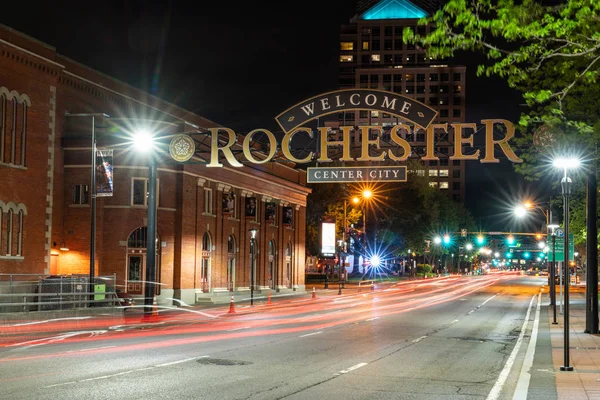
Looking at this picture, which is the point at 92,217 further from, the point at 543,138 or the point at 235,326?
the point at 543,138

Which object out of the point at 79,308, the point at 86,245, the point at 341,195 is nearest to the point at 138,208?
the point at 86,245

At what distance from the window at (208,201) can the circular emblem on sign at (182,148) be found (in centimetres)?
1741

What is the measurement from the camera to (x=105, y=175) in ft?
110

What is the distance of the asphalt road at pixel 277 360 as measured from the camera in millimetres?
12977

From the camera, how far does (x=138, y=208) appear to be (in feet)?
139

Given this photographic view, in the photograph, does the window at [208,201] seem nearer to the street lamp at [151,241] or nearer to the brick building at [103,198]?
the brick building at [103,198]

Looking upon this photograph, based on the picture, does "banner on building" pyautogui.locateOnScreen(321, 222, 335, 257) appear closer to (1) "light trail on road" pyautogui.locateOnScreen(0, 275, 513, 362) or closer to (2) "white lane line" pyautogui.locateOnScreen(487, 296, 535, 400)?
(1) "light trail on road" pyautogui.locateOnScreen(0, 275, 513, 362)

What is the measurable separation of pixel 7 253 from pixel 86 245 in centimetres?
712

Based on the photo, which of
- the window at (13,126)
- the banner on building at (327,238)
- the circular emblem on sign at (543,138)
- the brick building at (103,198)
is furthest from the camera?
the banner on building at (327,238)

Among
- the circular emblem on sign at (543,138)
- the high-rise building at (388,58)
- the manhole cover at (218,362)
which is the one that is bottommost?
the manhole cover at (218,362)

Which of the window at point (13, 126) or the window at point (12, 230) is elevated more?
the window at point (13, 126)

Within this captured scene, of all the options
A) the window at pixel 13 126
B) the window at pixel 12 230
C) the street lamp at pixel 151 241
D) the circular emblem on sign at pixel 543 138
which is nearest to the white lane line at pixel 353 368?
the circular emblem on sign at pixel 543 138

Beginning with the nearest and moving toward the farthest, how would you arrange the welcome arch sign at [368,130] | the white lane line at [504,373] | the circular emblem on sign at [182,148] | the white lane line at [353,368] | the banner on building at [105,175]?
the white lane line at [504,373]
the white lane line at [353,368]
the welcome arch sign at [368,130]
the circular emblem on sign at [182,148]
the banner on building at [105,175]

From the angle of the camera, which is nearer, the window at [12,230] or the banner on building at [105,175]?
the banner on building at [105,175]
